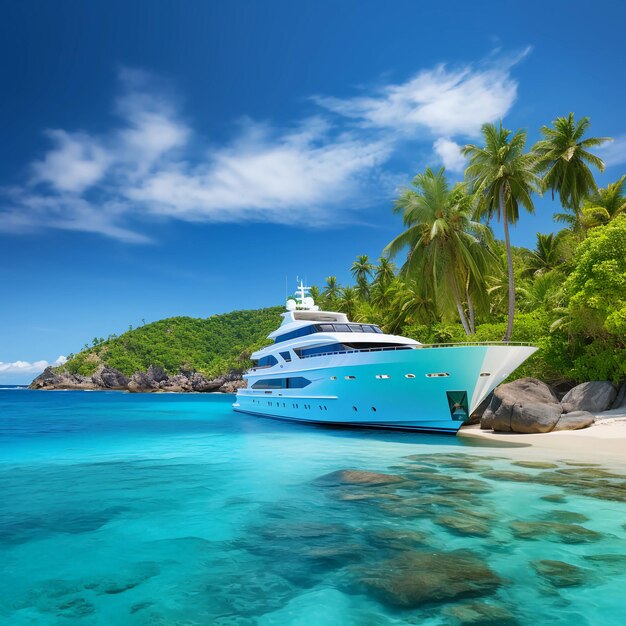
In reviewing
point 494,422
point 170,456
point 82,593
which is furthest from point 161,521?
point 494,422

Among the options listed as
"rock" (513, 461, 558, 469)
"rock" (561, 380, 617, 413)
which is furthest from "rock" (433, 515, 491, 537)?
"rock" (561, 380, 617, 413)

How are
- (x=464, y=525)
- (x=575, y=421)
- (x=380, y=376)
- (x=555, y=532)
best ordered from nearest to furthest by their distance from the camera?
1. (x=555, y=532)
2. (x=464, y=525)
3. (x=575, y=421)
4. (x=380, y=376)

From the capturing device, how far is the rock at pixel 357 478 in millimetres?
9625

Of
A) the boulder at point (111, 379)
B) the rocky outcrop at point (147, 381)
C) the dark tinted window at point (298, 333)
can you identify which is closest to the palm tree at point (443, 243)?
the dark tinted window at point (298, 333)

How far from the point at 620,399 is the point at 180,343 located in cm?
10439

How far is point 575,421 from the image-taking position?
1577 centimetres

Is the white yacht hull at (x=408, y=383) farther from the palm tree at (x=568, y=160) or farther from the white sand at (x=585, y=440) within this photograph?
the palm tree at (x=568, y=160)

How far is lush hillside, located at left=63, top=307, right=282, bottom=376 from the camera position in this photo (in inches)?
4146

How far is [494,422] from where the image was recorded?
17375 mm

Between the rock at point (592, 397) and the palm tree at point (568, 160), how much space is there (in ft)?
43.1

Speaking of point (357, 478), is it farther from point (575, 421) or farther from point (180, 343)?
point (180, 343)

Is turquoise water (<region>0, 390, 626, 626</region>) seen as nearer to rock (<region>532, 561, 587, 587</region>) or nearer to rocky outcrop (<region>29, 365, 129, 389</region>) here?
rock (<region>532, 561, 587, 587</region>)

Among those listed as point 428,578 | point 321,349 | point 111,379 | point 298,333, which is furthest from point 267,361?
point 111,379

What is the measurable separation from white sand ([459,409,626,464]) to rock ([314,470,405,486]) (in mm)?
5199
